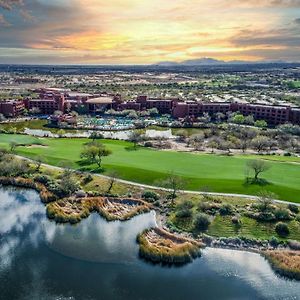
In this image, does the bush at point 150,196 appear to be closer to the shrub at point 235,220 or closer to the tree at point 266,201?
the shrub at point 235,220

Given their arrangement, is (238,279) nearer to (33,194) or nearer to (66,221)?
(66,221)

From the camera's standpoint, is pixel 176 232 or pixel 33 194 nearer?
pixel 176 232

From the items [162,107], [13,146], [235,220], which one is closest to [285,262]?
[235,220]

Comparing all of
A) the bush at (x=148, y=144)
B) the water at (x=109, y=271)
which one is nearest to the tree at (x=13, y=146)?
the bush at (x=148, y=144)

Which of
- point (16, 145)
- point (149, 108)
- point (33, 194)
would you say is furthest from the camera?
point (149, 108)

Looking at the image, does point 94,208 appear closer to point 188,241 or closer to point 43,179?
point 43,179

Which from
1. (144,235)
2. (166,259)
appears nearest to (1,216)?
(144,235)
